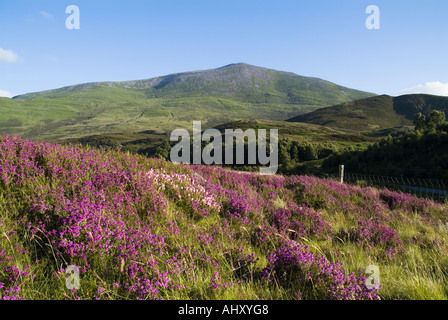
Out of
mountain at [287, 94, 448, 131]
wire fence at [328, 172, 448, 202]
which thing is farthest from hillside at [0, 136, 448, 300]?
mountain at [287, 94, 448, 131]

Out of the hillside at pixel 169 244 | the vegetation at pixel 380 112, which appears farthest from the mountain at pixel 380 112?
the hillside at pixel 169 244

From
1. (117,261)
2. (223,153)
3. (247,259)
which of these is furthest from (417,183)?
(223,153)

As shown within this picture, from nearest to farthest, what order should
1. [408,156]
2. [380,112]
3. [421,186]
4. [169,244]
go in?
[169,244], [421,186], [408,156], [380,112]

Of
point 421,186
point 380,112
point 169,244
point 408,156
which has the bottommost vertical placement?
point 421,186

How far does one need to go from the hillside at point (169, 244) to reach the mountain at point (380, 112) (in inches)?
5708

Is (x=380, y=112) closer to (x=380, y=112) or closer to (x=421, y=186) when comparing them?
(x=380, y=112)

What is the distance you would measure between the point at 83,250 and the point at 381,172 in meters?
22.0

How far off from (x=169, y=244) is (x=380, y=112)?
193m

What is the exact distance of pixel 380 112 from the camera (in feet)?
539

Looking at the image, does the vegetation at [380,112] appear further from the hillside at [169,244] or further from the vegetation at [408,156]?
the hillside at [169,244]

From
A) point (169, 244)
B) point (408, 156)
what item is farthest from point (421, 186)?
point (169, 244)

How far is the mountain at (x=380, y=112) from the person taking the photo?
144 metres
